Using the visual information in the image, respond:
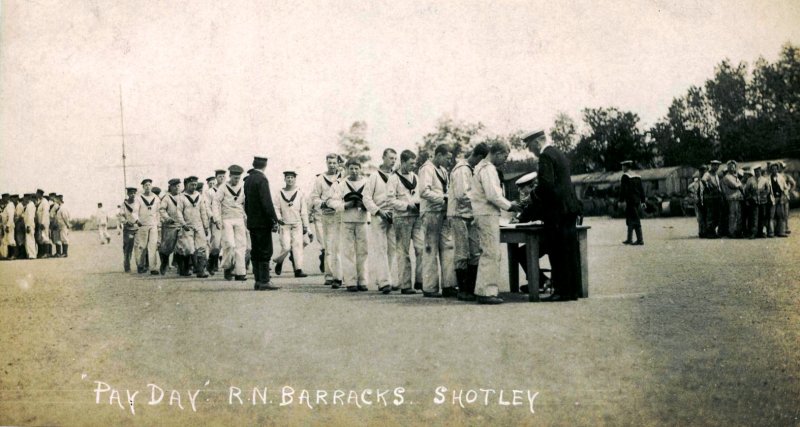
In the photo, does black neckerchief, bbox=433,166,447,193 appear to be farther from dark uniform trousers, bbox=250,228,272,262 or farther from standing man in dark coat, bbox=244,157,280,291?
dark uniform trousers, bbox=250,228,272,262

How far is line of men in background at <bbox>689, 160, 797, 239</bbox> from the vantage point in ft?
49.5

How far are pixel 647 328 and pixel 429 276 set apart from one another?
11.1 ft

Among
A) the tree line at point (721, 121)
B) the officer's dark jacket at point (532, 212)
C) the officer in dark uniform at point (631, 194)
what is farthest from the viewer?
the officer in dark uniform at point (631, 194)

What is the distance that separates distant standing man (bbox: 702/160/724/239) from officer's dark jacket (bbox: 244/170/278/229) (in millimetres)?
11472

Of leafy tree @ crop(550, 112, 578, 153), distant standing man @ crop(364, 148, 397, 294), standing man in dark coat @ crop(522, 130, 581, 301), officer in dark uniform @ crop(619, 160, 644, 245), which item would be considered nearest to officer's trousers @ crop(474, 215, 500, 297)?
standing man in dark coat @ crop(522, 130, 581, 301)

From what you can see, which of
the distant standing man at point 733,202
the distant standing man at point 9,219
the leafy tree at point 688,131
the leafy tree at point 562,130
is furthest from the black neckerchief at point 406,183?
the distant standing man at point 733,202

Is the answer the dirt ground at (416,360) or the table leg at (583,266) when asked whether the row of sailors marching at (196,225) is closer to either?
the dirt ground at (416,360)

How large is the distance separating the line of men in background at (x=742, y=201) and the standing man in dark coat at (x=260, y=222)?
906cm

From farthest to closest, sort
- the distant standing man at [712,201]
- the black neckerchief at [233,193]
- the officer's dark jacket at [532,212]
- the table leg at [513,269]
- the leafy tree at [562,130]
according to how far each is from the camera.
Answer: the distant standing man at [712,201] → the black neckerchief at [233,193] → the table leg at [513,269] → the officer's dark jacket at [532,212] → the leafy tree at [562,130]

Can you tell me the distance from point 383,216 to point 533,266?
2.47m

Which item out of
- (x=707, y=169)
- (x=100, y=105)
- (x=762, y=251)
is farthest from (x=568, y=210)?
(x=707, y=169)

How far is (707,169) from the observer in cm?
1653

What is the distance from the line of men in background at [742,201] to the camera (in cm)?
1510

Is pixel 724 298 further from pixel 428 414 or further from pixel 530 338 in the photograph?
pixel 428 414
